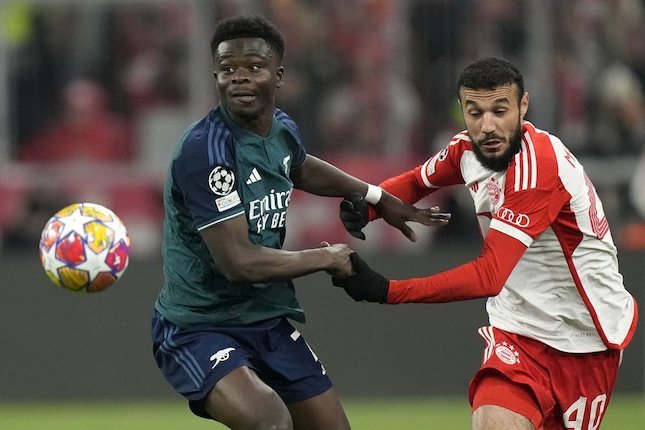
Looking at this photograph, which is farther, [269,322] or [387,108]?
[387,108]

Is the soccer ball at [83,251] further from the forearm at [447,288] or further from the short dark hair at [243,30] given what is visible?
the forearm at [447,288]

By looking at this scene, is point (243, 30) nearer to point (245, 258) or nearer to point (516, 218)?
point (245, 258)

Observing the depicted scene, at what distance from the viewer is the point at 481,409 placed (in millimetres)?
6297

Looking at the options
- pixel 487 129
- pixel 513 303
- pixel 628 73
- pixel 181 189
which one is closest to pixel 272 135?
pixel 181 189

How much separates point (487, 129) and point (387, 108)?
540cm

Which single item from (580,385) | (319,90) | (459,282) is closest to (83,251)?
(459,282)

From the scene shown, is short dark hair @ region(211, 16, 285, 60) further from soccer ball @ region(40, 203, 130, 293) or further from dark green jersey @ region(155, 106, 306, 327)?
soccer ball @ region(40, 203, 130, 293)

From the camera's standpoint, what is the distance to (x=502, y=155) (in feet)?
20.6

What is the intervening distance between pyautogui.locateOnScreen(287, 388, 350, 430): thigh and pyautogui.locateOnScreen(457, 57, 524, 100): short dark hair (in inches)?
64.7

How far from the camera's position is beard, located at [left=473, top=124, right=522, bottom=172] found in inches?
246

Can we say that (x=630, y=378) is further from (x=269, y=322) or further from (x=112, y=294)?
(x=269, y=322)

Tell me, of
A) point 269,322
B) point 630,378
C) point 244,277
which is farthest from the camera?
point 630,378

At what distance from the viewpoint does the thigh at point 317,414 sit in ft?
21.3

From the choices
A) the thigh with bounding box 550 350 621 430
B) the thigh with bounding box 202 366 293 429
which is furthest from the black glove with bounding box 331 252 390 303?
the thigh with bounding box 550 350 621 430
